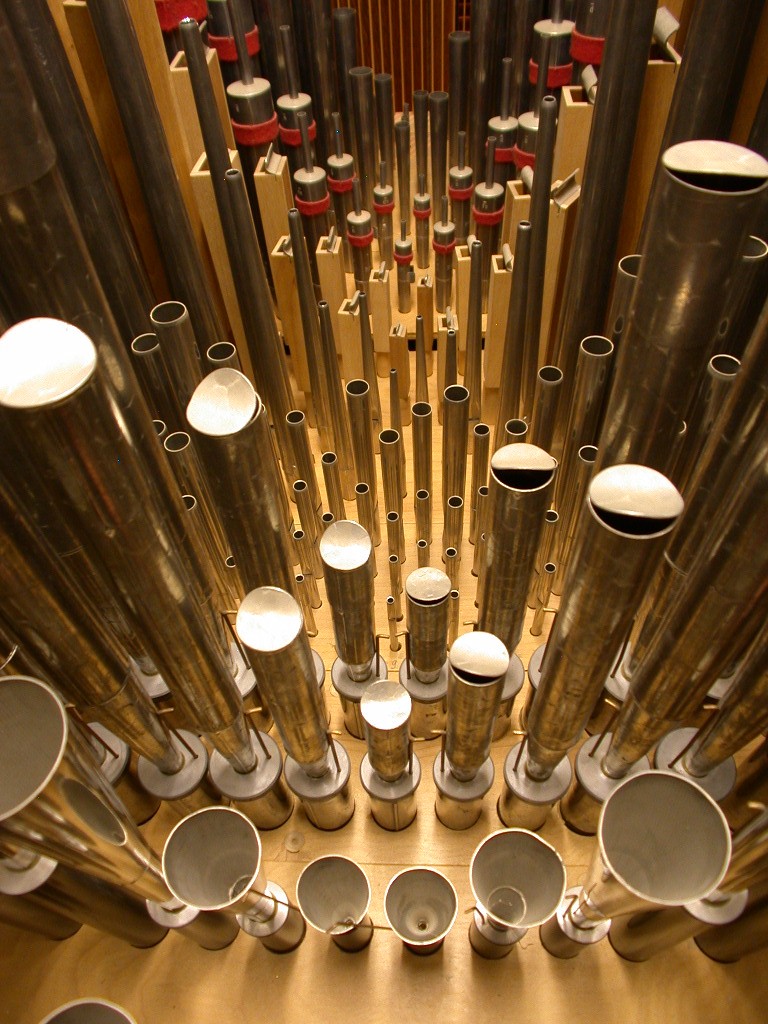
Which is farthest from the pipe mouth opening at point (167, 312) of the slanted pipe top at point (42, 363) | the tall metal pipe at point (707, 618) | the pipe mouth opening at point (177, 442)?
the tall metal pipe at point (707, 618)

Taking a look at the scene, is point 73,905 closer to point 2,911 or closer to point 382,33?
point 2,911

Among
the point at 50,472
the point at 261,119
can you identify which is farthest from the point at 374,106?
the point at 50,472

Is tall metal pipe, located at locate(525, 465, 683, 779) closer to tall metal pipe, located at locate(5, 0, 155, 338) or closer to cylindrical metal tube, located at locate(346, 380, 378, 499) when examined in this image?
cylindrical metal tube, located at locate(346, 380, 378, 499)

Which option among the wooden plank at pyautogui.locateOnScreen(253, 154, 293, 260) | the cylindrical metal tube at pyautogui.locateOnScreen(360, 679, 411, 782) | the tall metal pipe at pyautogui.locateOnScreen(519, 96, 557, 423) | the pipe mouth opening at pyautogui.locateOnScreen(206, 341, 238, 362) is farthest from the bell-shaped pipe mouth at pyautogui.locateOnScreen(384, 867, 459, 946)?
the wooden plank at pyautogui.locateOnScreen(253, 154, 293, 260)

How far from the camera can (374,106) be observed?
6.39 ft

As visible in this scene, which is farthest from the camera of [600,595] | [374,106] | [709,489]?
[374,106]

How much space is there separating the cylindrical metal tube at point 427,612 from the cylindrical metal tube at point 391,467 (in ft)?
1.42

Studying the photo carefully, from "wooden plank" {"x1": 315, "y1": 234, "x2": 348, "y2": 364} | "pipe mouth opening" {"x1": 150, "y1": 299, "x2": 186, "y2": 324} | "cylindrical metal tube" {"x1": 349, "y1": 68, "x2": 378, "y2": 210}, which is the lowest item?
"pipe mouth opening" {"x1": 150, "y1": 299, "x2": 186, "y2": 324}

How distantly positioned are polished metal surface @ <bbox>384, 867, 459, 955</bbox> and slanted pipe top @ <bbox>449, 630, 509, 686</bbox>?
0.35m

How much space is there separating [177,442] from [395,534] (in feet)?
1.70

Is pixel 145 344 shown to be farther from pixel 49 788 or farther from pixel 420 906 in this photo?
pixel 420 906

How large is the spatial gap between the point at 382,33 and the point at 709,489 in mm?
2144

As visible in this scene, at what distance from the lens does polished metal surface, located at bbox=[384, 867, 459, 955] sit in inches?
45.7

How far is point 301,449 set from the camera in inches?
65.1
